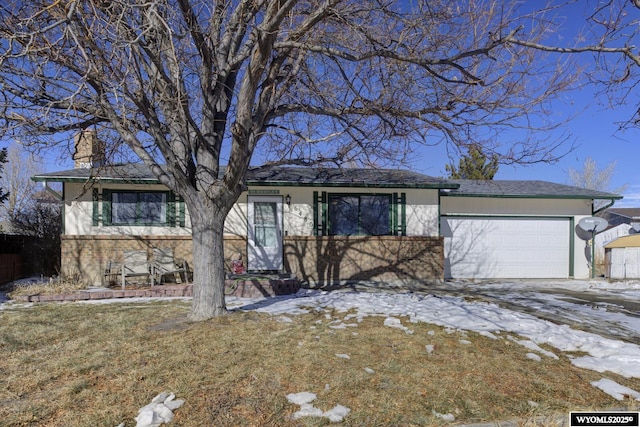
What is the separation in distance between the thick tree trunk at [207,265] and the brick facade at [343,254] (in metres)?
4.56

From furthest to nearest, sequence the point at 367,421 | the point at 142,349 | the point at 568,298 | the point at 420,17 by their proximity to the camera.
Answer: the point at 568,298 < the point at 420,17 < the point at 142,349 < the point at 367,421

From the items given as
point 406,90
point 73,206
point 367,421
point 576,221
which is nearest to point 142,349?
point 367,421

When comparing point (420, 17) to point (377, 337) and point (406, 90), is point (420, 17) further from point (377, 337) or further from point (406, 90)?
point (377, 337)

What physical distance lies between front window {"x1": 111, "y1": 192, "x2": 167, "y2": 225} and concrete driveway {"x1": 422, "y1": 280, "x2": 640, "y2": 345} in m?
7.20

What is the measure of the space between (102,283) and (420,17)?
9131 mm

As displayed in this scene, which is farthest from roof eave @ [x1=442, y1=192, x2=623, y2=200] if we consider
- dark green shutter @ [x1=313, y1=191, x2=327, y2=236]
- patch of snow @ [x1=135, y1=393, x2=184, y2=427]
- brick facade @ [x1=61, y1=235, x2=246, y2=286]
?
patch of snow @ [x1=135, y1=393, x2=184, y2=427]

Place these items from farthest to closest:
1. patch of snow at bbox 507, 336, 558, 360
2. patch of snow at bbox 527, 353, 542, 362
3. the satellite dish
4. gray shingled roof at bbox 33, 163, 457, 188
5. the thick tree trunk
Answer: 1. the satellite dish
2. gray shingled roof at bbox 33, 163, 457, 188
3. the thick tree trunk
4. patch of snow at bbox 507, 336, 558, 360
5. patch of snow at bbox 527, 353, 542, 362

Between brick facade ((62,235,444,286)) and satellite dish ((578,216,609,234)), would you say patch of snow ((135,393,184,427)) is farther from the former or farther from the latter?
satellite dish ((578,216,609,234))

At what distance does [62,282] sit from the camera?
8.79 m

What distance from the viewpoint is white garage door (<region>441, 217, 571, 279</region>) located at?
1214 cm

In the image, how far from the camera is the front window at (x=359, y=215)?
10586 millimetres

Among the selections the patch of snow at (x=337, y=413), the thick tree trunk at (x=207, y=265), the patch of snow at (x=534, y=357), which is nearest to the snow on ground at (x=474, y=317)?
the patch of snow at (x=534, y=357)

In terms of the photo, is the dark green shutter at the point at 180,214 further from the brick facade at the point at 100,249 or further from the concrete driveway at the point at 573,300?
the concrete driveway at the point at 573,300

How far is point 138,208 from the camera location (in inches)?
393
